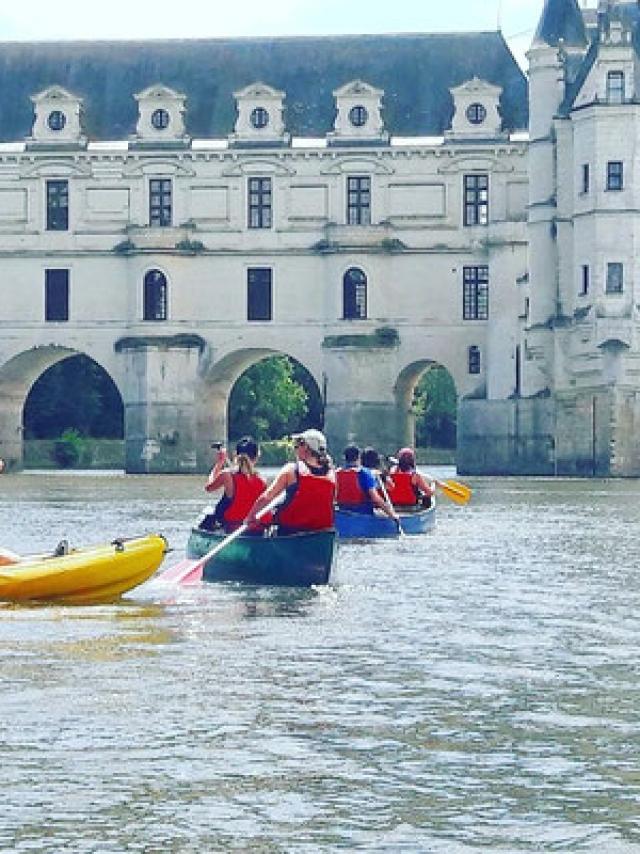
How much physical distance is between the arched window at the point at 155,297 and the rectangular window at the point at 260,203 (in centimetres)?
418

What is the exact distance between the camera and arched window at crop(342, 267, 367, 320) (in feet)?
354

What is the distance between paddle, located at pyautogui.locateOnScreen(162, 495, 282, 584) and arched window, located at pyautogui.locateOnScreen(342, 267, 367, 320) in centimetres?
7316

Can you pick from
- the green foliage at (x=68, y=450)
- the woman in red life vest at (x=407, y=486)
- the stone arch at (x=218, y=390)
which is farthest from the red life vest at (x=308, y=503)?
the green foliage at (x=68, y=450)

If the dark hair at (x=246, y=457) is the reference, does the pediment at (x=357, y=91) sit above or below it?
above

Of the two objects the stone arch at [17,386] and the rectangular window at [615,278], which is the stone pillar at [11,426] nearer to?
the stone arch at [17,386]

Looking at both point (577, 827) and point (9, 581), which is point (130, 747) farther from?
point (9, 581)

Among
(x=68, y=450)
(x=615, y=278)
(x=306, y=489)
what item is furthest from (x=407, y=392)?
(x=306, y=489)

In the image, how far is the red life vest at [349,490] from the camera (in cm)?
4650

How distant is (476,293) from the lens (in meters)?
108

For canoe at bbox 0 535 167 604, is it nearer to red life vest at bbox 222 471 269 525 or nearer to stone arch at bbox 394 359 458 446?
red life vest at bbox 222 471 269 525

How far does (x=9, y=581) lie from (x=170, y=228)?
7867 centimetres

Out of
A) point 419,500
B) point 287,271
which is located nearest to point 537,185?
point 287,271

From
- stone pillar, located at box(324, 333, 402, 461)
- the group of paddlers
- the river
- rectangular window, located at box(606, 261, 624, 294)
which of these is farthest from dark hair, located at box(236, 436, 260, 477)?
stone pillar, located at box(324, 333, 402, 461)

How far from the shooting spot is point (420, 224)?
4247 inches
